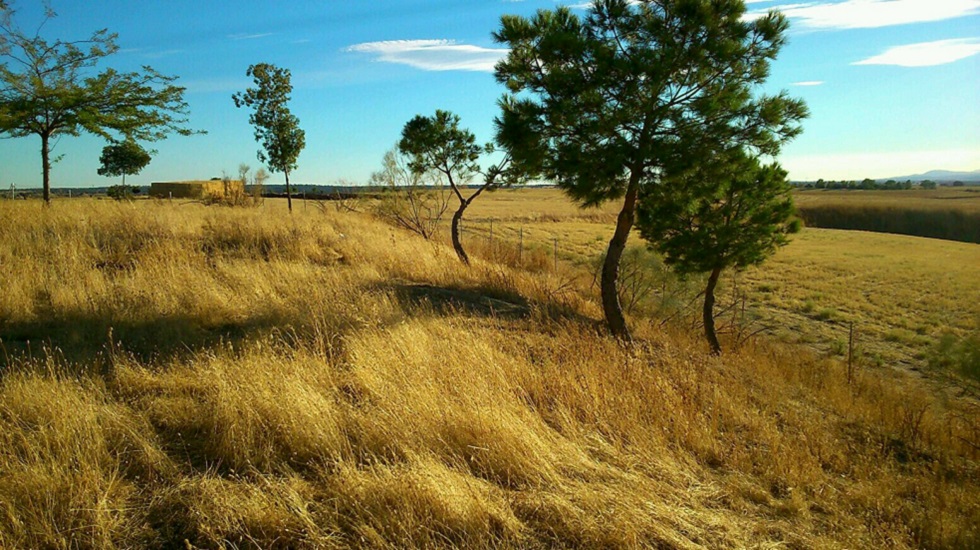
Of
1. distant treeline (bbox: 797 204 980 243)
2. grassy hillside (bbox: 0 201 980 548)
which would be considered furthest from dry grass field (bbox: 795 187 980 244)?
grassy hillside (bbox: 0 201 980 548)

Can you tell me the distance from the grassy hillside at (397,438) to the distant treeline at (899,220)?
189ft

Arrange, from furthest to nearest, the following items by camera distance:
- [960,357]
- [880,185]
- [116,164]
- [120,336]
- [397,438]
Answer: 1. [880,185]
2. [116,164]
3. [960,357]
4. [120,336]
5. [397,438]

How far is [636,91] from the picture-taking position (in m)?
7.89

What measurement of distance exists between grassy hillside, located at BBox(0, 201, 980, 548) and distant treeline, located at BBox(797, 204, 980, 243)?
2265 inches

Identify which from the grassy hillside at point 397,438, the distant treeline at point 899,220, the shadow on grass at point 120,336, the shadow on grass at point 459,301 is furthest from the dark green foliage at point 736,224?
the distant treeline at point 899,220

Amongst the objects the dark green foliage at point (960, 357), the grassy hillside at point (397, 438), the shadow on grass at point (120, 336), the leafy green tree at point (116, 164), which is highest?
the leafy green tree at point (116, 164)

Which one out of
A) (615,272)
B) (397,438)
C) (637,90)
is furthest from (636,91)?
(397,438)

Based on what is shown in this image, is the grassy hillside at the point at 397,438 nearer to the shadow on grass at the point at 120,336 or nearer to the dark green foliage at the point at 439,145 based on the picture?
the shadow on grass at the point at 120,336

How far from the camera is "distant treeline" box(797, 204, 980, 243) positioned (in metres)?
56.1

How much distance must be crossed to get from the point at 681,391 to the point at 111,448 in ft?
15.8

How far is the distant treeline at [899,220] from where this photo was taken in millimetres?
56094

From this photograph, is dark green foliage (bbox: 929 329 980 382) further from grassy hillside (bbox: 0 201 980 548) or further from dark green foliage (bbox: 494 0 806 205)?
dark green foliage (bbox: 494 0 806 205)

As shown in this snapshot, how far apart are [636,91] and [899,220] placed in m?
72.8

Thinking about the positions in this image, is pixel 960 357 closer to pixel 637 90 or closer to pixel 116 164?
pixel 637 90
